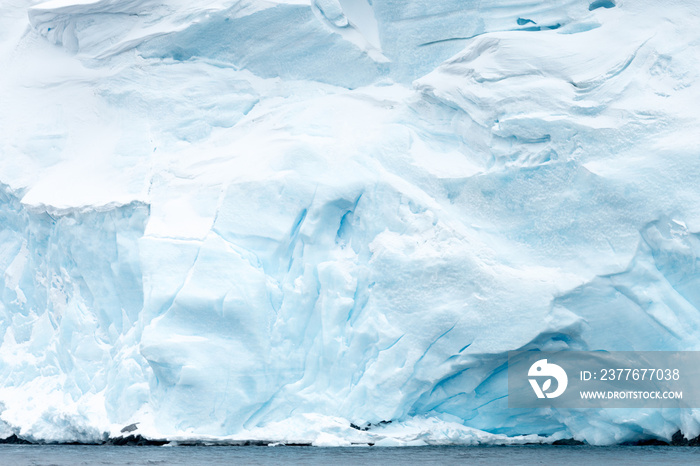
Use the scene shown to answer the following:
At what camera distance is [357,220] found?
496 inches

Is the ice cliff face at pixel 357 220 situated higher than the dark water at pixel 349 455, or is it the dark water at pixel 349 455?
the ice cliff face at pixel 357 220

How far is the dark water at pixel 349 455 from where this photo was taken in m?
10.8

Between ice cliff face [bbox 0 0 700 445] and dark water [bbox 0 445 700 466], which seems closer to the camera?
dark water [bbox 0 445 700 466]

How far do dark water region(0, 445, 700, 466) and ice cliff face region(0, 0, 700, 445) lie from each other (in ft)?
0.95

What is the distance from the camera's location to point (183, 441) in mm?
11883

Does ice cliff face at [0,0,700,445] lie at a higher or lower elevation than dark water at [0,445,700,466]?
higher

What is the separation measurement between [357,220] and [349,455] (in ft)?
9.95

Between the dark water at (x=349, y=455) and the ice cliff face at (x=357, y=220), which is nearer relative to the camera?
the dark water at (x=349, y=455)

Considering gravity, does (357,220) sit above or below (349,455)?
above

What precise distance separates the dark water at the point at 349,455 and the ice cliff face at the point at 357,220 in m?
0.29

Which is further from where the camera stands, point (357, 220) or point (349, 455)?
point (357, 220)

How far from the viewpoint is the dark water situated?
1077cm

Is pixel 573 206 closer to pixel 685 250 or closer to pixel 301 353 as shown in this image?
pixel 685 250

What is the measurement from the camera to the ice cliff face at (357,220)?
11859 millimetres
